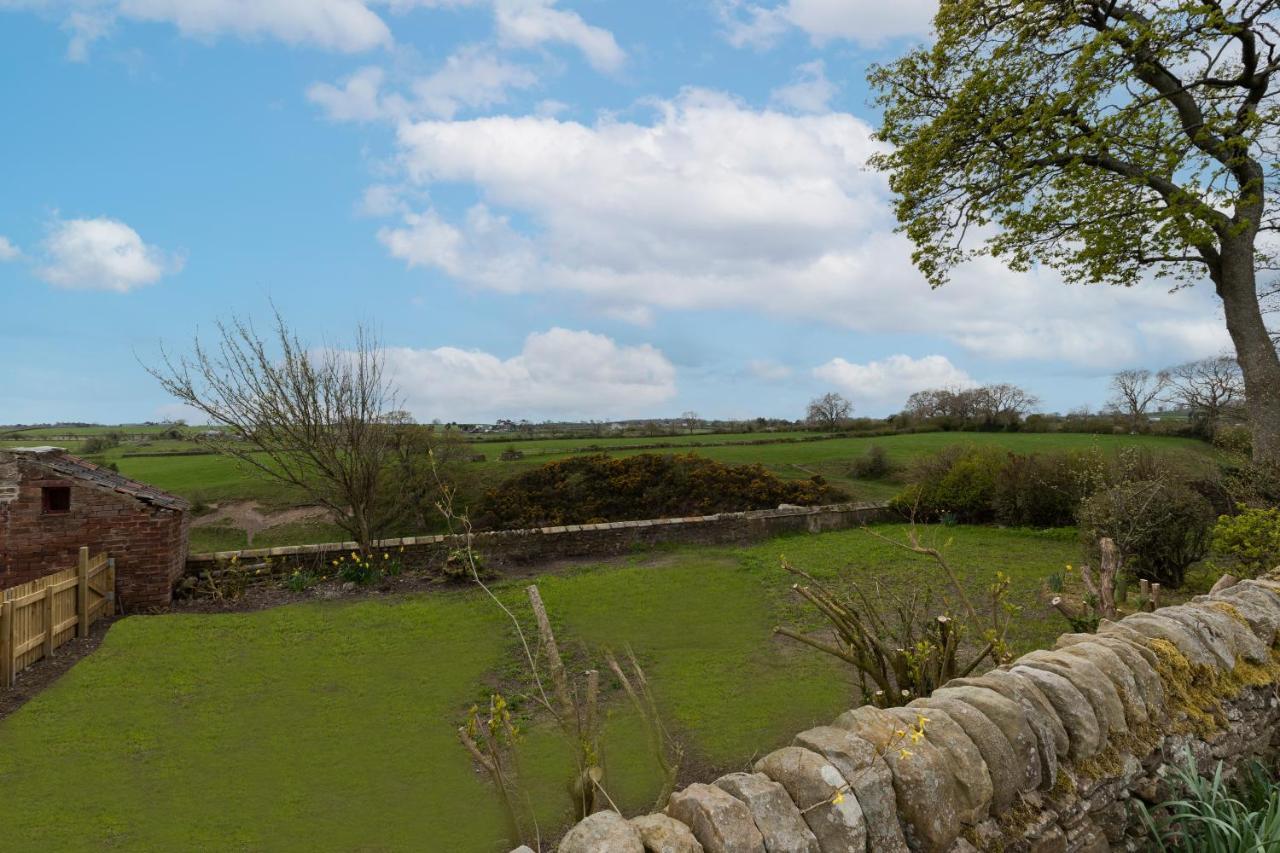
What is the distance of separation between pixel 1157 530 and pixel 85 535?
667 inches

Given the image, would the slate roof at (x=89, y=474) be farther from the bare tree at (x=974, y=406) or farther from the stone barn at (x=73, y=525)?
the bare tree at (x=974, y=406)

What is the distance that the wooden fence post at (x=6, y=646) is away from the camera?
28.0 feet

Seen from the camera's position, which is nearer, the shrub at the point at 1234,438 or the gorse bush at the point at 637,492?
the shrub at the point at 1234,438

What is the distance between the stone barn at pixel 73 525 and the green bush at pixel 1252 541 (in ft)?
51.2

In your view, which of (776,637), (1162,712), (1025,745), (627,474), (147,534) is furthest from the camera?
(627,474)

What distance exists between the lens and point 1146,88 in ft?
45.3

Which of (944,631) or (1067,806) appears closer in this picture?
(1067,806)

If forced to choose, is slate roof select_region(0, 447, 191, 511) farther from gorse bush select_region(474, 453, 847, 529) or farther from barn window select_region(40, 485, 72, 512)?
gorse bush select_region(474, 453, 847, 529)

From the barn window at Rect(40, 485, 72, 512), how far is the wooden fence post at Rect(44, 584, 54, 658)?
238 centimetres

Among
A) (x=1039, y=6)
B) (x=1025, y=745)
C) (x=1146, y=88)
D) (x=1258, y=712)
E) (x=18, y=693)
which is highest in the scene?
(x=1039, y=6)

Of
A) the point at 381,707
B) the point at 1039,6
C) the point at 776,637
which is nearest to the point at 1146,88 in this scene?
the point at 1039,6

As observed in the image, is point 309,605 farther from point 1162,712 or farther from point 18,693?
point 1162,712

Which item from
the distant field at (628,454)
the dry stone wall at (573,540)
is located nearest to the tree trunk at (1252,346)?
the distant field at (628,454)

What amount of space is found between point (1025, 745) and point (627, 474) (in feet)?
62.2
